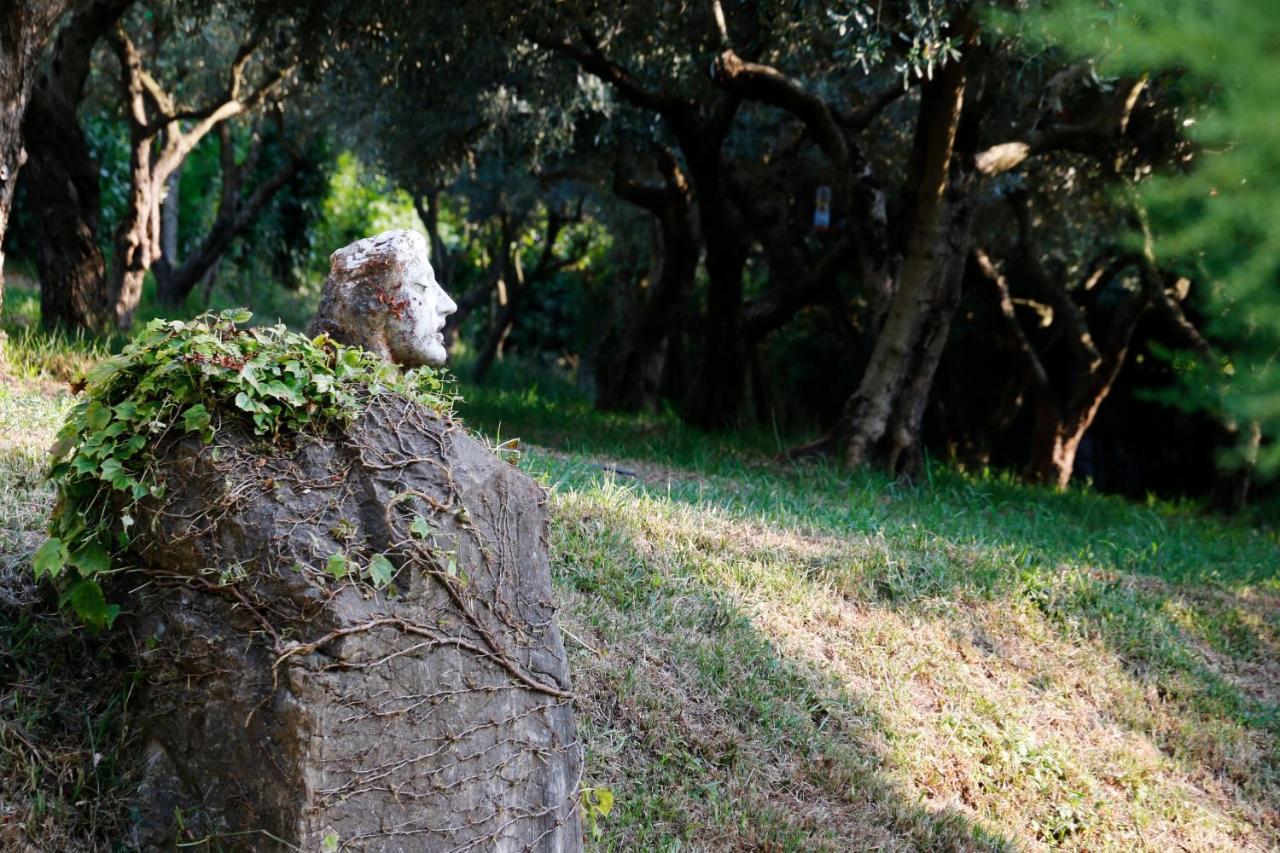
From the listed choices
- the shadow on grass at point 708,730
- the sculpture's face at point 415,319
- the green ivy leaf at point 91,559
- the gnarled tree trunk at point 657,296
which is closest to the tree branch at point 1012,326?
the gnarled tree trunk at point 657,296

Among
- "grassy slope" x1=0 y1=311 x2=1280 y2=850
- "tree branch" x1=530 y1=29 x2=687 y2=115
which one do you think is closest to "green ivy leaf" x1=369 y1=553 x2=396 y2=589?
"grassy slope" x1=0 y1=311 x2=1280 y2=850

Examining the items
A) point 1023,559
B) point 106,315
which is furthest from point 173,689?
point 106,315

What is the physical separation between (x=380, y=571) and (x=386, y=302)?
4.11 feet

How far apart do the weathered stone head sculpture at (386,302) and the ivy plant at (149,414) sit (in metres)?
0.59

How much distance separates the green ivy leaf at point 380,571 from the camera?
3.62m

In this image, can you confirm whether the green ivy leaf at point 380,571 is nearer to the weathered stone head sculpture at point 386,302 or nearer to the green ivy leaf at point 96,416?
the green ivy leaf at point 96,416

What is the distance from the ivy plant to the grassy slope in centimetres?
58

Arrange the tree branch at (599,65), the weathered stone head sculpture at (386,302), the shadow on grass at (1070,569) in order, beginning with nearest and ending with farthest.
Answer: the weathered stone head sculpture at (386,302), the shadow on grass at (1070,569), the tree branch at (599,65)

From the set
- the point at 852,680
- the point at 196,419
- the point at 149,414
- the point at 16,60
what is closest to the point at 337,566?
the point at 196,419

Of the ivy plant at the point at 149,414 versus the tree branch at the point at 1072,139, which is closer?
the ivy plant at the point at 149,414

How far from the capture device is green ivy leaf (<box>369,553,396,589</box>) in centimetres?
362

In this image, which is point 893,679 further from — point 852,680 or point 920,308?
point 920,308

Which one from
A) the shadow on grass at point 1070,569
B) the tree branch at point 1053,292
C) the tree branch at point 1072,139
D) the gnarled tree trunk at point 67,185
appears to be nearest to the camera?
the shadow on grass at point 1070,569

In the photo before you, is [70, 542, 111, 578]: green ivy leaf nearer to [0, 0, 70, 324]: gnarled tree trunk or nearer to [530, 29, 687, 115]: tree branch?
[0, 0, 70, 324]: gnarled tree trunk
